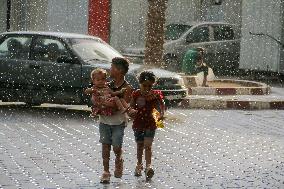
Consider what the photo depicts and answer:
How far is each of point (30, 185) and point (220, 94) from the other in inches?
490

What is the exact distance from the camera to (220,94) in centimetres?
2088

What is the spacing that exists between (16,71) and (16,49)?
0.55m

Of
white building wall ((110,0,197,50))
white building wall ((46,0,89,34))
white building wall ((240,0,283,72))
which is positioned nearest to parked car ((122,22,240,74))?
white building wall ((240,0,283,72))

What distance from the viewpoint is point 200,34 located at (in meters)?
28.3

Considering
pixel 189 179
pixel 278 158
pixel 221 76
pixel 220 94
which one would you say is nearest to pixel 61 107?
pixel 220 94

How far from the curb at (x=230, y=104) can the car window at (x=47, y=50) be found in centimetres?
332

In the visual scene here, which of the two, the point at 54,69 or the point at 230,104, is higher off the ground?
the point at 54,69

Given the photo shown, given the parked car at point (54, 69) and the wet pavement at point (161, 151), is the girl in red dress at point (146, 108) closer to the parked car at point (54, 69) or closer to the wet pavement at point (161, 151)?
the wet pavement at point (161, 151)

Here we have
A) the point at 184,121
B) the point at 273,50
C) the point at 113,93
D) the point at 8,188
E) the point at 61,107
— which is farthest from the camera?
the point at 273,50

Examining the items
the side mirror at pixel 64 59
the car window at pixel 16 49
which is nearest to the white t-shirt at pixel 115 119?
the side mirror at pixel 64 59

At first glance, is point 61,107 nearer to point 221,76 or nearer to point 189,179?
point 189,179

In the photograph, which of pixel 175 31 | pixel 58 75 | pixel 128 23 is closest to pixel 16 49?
pixel 58 75

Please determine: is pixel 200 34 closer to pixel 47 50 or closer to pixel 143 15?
pixel 143 15

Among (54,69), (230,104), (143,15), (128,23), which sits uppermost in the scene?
(143,15)
